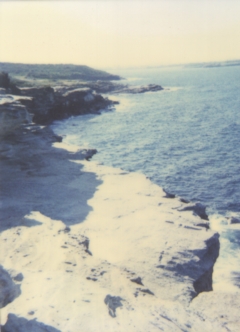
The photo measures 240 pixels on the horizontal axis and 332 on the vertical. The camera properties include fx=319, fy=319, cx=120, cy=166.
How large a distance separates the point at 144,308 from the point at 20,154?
23.5m

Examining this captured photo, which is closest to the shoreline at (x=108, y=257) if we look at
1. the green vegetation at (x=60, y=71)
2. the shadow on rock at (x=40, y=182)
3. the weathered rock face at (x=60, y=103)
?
the shadow on rock at (x=40, y=182)

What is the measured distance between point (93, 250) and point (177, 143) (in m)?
32.5

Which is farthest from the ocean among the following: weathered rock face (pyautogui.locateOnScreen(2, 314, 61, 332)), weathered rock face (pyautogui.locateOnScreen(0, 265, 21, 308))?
weathered rock face (pyautogui.locateOnScreen(2, 314, 61, 332))

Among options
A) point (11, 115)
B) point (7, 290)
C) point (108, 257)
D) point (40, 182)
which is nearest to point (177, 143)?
point (40, 182)

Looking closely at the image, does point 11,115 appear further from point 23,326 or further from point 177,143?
point 177,143

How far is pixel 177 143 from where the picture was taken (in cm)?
4700

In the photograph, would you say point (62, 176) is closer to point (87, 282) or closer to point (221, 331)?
point (87, 282)

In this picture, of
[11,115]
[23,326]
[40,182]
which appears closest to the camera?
[23,326]

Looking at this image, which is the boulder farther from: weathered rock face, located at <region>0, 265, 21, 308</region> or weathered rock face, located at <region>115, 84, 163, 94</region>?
weathered rock face, located at <region>115, 84, 163, 94</region>

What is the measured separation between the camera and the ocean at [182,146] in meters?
28.5

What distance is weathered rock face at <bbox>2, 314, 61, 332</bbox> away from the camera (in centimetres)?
809

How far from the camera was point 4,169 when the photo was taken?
28.2m

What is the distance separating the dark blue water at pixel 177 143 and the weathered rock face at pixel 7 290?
20.4 metres

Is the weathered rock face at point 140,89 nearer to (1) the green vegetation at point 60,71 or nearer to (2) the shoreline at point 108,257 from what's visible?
(1) the green vegetation at point 60,71
